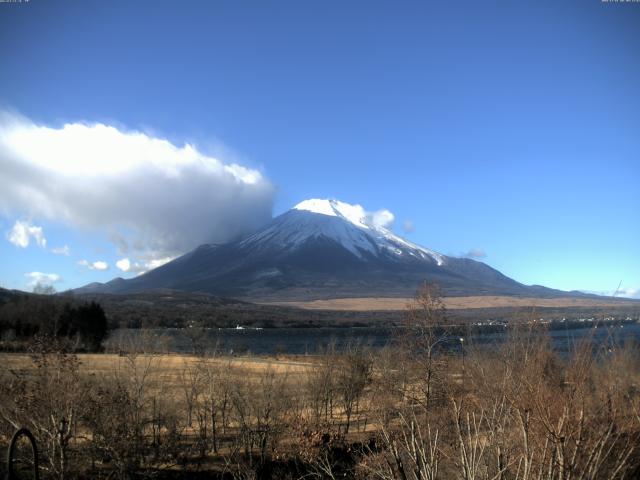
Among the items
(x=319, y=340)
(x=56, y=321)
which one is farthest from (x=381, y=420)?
(x=319, y=340)

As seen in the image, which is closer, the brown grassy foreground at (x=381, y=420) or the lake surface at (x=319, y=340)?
the brown grassy foreground at (x=381, y=420)

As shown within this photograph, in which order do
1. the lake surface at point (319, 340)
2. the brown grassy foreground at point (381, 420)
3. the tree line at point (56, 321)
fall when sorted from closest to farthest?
the brown grassy foreground at point (381, 420)
the lake surface at point (319, 340)
the tree line at point (56, 321)

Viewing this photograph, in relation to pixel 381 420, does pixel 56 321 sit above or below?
below

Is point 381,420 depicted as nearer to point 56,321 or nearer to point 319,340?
point 56,321

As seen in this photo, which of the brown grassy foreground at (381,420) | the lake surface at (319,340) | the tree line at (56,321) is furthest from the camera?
the tree line at (56,321)

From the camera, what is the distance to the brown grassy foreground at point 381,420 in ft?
22.4

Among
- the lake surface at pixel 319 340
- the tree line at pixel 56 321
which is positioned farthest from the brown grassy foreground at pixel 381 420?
the tree line at pixel 56 321

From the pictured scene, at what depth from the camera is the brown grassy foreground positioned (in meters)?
6.83

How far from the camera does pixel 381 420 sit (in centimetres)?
895

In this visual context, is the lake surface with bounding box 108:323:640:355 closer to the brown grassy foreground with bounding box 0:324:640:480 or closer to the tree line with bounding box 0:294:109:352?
the brown grassy foreground with bounding box 0:324:640:480

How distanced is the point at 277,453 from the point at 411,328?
27.7 feet

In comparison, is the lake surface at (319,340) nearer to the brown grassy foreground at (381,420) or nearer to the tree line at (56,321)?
the brown grassy foreground at (381,420)

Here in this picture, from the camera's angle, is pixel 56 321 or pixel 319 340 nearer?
pixel 56 321

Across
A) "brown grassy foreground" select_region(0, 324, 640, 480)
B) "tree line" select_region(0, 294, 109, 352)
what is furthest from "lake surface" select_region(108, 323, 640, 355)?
"tree line" select_region(0, 294, 109, 352)
